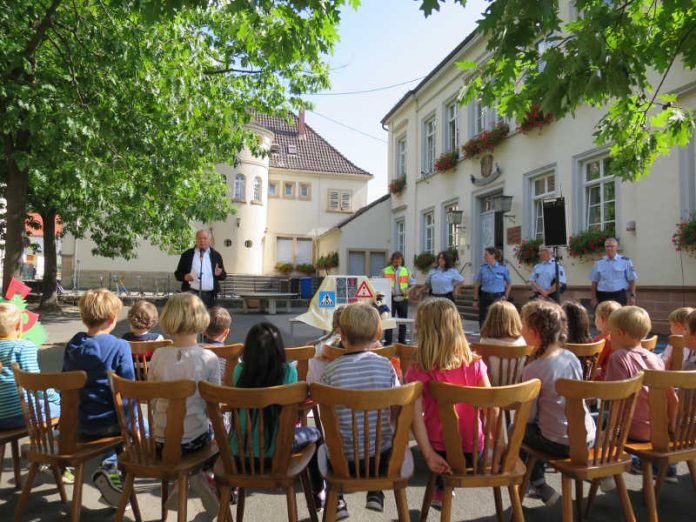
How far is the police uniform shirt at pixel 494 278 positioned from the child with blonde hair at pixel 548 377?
225 inches

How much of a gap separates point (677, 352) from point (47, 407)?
3.76 metres

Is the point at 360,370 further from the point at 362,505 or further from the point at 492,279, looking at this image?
the point at 492,279

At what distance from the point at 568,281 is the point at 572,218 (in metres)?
1.34

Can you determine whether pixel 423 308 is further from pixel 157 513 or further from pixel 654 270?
pixel 654 270

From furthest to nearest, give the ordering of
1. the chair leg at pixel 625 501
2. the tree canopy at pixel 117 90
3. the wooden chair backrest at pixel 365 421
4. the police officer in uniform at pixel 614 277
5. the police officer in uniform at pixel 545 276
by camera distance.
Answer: the police officer in uniform at pixel 545 276, the police officer in uniform at pixel 614 277, the tree canopy at pixel 117 90, the chair leg at pixel 625 501, the wooden chair backrest at pixel 365 421

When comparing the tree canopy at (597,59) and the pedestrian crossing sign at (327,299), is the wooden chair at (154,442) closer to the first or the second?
the tree canopy at (597,59)

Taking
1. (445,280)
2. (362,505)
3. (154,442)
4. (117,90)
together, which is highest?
(117,90)

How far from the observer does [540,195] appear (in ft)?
40.2

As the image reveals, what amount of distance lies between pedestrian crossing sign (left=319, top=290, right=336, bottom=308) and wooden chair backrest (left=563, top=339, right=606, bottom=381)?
4.56 metres

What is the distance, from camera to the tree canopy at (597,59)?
3.43 m

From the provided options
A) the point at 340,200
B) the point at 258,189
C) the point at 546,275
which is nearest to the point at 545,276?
the point at 546,275

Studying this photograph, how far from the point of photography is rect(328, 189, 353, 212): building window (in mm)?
30984

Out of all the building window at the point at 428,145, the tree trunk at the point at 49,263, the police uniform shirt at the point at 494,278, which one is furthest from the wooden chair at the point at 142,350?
the building window at the point at 428,145

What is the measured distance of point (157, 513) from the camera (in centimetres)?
286
